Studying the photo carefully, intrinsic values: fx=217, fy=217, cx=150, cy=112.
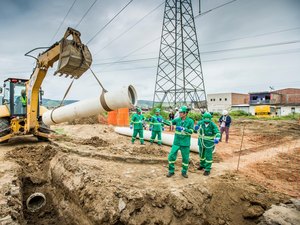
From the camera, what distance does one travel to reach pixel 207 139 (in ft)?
19.9

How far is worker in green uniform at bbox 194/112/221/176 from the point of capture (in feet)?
19.3

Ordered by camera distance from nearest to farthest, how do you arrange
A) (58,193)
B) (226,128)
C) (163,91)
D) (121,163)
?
(58,193) < (121,163) < (226,128) < (163,91)

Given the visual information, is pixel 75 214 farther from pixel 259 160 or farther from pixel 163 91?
pixel 163 91

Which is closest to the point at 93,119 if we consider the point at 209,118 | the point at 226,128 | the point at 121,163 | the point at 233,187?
the point at 226,128

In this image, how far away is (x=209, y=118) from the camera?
6.14 metres

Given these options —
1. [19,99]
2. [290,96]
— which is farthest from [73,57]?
[290,96]

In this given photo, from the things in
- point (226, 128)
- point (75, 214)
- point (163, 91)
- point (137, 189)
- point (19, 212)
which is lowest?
point (75, 214)

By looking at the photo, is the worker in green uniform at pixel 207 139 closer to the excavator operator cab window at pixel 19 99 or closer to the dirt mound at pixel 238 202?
the dirt mound at pixel 238 202

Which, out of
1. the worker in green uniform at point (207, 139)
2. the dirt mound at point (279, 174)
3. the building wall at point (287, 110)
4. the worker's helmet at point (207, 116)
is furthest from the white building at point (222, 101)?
the worker's helmet at point (207, 116)

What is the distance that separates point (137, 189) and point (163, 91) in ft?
59.0

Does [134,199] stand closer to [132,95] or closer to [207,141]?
[132,95]

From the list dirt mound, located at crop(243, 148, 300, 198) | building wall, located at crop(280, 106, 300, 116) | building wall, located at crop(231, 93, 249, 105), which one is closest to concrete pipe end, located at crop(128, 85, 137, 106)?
dirt mound, located at crop(243, 148, 300, 198)

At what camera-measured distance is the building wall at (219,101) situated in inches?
1880

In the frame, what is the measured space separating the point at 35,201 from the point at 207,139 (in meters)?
4.65
